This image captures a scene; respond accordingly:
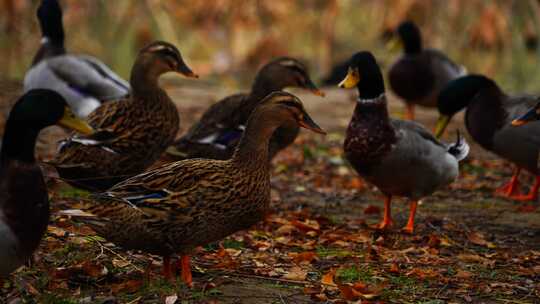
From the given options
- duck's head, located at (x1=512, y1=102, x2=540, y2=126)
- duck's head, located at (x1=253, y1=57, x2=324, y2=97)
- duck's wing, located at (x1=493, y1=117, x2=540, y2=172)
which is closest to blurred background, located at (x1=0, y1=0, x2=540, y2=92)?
duck's wing, located at (x1=493, y1=117, x2=540, y2=172)

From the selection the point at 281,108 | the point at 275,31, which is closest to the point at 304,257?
the point at 281,108

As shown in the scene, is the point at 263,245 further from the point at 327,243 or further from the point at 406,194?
the point at 406,194

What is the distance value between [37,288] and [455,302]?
6.43 feet

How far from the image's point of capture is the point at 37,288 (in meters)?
4.16

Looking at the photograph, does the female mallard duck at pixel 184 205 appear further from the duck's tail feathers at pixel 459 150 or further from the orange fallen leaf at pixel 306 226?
the duck's tail feathers at pixel 459 150

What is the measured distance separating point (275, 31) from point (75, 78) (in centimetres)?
914

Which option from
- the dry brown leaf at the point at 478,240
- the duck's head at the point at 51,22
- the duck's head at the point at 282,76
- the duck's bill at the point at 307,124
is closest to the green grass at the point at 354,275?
the duck's bill at the point at 307,124

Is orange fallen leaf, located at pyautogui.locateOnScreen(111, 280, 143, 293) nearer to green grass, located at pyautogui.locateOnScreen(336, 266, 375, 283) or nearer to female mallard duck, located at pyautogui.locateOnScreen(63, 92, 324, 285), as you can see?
female mallard duck, located at pyautogui.locateOnScreen(63, 92, 324, 285)

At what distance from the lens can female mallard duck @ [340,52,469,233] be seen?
590 cm

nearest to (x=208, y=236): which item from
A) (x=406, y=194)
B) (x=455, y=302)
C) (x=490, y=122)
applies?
(x=455, y=302)

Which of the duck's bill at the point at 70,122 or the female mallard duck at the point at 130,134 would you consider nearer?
the duck's bill at the point at 70,122

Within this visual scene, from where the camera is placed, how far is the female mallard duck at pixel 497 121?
268 inches

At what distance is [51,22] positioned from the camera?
8617 millimetres

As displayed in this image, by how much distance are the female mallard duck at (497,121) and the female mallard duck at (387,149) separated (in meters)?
0.89
